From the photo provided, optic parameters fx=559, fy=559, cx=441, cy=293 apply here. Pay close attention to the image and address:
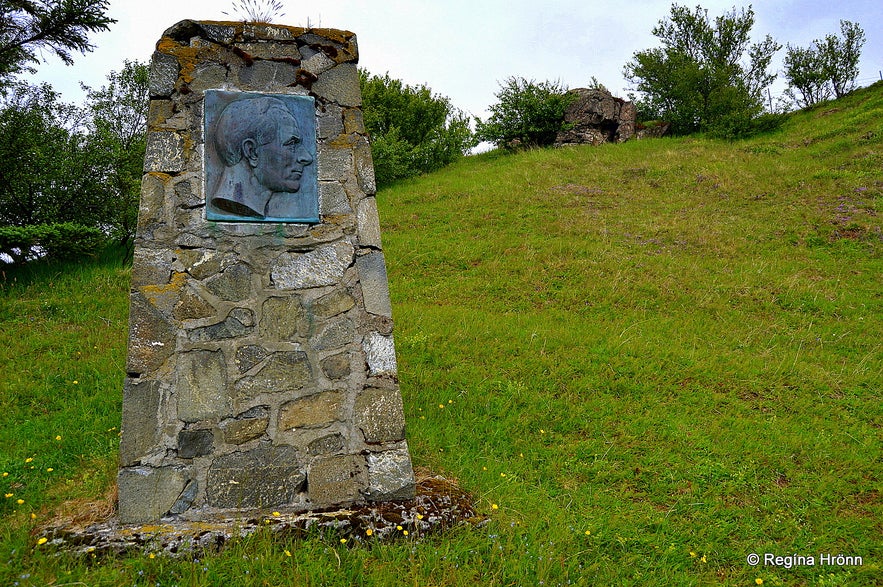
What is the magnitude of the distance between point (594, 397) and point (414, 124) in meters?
19.5

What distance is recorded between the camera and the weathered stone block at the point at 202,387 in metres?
3.38

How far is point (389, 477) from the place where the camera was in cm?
362

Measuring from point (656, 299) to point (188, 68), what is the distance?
7.13 m

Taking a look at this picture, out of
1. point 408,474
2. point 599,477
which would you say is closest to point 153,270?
point 408,474

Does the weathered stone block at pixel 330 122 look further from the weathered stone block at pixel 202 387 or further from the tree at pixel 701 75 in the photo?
the tree at pixel 701 75

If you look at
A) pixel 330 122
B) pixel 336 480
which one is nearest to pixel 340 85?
pixel 330 122

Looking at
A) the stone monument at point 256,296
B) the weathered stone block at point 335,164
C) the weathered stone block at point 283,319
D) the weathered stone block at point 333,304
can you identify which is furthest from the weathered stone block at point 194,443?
the weathered stone block at point 335,164

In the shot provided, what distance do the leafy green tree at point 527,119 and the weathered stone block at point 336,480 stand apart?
62.0 ft

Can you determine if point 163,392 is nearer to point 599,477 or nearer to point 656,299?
point 599,477

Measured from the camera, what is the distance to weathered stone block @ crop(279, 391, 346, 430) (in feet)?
11.6

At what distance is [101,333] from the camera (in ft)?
23.4

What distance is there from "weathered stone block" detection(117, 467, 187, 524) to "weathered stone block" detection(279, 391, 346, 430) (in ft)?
2.22

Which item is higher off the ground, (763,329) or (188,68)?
(188,68)

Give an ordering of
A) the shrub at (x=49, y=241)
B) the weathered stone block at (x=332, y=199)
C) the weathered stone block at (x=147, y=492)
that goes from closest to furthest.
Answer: the weathered stone block at (x=147, y=492), the weathered stone block at (x=332, y=199), the shrub at (x=49, y=241)
